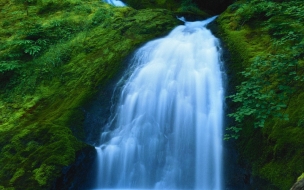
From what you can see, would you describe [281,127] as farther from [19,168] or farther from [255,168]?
[19,168]

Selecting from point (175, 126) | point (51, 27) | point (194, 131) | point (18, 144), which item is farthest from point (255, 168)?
point (51, 27)

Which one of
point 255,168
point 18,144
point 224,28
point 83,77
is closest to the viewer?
point 255,168

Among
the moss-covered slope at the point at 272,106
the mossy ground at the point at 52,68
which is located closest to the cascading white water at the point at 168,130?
the moss-covered slope at the point at 272,106

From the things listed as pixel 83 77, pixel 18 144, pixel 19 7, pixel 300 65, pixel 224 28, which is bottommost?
pixel 18 144

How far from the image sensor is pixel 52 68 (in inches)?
347

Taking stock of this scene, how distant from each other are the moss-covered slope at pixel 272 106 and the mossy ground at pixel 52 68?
3.27 metres

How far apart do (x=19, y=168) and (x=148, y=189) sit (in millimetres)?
2516

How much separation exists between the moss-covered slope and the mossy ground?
3.27 m

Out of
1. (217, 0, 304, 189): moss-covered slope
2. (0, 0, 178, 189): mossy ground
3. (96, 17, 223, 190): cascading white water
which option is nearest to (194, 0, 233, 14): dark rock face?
(0, 0, 178, 189): mossy ground

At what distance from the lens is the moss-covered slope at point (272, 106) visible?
4121 millimetres

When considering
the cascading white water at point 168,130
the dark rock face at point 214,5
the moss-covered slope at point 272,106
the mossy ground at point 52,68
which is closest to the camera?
the moss-covered slope at point 272,106

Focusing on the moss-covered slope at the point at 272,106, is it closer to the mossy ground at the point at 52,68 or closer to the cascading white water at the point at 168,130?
the cascading white water at the point at 168,130

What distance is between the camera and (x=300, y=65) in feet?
18.8

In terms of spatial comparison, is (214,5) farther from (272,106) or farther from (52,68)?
(272,106)
